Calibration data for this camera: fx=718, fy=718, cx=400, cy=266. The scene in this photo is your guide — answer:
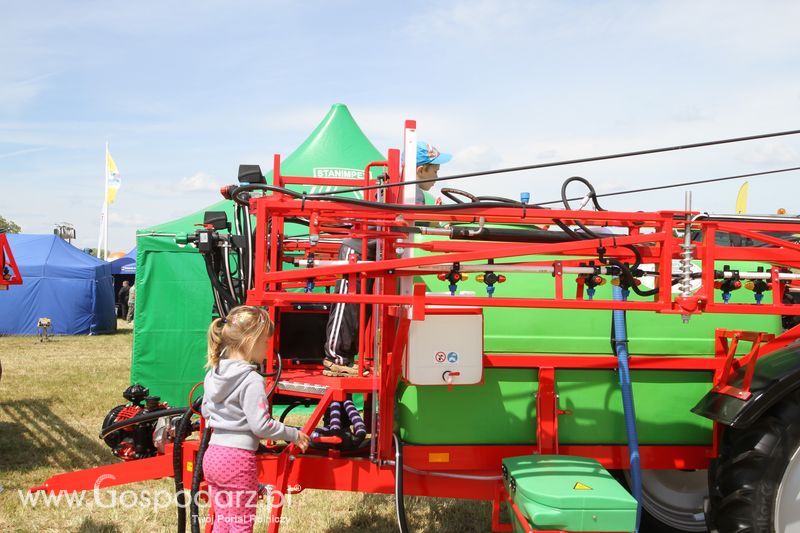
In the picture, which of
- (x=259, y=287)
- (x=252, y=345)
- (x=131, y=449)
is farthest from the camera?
(x=131, y=449)

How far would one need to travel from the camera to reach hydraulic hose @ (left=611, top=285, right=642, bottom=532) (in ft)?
11.9

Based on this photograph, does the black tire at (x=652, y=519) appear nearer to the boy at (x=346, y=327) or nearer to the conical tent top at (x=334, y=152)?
the boy at (x=346, y=327)

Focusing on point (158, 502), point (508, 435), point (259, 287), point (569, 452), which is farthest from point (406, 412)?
point (158, 502)

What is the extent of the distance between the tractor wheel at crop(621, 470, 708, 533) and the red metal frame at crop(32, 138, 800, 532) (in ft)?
1.65

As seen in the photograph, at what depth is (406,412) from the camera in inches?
144

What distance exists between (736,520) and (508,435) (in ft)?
3.58

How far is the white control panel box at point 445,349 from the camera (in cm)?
341

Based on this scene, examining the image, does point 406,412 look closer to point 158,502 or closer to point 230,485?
point 230,485

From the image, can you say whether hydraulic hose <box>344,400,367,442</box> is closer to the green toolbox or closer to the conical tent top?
the green toolbox

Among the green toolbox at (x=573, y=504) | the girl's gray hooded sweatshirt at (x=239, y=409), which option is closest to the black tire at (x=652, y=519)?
the green toolbox at (x=573, y=504)

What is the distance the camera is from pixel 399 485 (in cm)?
337

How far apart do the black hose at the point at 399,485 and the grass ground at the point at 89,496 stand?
57.5 inches

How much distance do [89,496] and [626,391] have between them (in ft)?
13.0

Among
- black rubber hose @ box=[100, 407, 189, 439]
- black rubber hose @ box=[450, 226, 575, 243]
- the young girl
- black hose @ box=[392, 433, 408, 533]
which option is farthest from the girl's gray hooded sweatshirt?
black rubber hose @ box=[450, 226, 575, 243]
